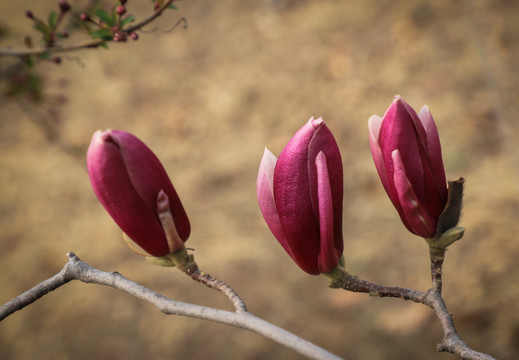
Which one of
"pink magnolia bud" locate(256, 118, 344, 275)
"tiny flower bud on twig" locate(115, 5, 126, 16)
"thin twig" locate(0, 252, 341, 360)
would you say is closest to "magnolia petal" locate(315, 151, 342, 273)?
"pink magnolia bud" locate(256, 118, 344, 275)

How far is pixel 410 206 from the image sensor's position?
58cm

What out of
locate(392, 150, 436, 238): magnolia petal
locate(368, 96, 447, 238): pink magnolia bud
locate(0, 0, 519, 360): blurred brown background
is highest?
locate(0, 0, 519, 360): blurred brown background

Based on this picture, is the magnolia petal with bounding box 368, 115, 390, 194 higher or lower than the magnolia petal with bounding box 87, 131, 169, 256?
higher

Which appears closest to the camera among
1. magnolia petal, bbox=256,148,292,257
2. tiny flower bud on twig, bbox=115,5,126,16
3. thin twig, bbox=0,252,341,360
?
thin twig, bbox=0,252,341,360

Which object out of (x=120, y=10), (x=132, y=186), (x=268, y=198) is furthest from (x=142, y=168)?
(x=120, y=10)

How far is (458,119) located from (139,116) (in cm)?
206

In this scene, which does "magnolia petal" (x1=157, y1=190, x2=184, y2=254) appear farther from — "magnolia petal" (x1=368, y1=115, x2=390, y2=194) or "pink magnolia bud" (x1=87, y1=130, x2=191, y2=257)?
"magnolia petal" (x1=368, y1=115, x2=390, y2=194)

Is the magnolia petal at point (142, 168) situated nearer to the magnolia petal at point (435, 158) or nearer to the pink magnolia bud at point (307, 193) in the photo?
the pink magnolia bud at point (307, 193)

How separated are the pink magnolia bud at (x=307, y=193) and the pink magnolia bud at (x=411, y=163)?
0.06 meters

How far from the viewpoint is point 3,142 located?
3719 millimetres

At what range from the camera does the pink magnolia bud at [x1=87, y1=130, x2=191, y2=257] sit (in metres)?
0.54

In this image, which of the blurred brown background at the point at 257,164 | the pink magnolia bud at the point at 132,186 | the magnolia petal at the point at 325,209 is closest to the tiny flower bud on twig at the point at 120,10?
the pink magnolia bud at the point at 132,186

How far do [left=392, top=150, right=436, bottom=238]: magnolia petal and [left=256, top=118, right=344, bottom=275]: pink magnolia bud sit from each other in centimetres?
6

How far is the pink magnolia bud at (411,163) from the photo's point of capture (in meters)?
0.56
